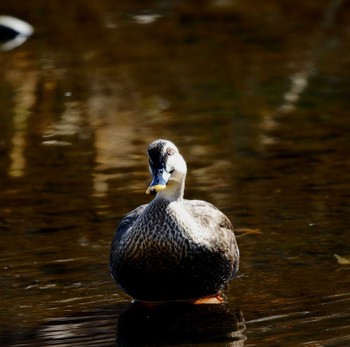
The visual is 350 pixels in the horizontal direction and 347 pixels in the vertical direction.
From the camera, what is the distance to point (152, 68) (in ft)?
52.7

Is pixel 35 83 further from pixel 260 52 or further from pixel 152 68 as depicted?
pixel 260 52

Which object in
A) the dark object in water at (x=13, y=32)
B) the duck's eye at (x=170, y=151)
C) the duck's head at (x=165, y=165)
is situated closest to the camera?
the duck's head at (x=165, y=165)

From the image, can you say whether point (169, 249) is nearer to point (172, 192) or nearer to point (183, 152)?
point (172, 192)

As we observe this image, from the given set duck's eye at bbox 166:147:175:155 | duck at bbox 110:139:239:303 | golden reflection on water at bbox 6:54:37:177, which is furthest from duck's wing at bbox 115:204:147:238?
golden reflection on water at bbox 6:54:37:177

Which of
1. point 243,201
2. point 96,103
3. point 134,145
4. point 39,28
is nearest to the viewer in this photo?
point 243,201

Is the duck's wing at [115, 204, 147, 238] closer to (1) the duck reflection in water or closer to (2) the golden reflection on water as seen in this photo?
(1) the duck reflection in water

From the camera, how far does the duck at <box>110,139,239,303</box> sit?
8008 mm

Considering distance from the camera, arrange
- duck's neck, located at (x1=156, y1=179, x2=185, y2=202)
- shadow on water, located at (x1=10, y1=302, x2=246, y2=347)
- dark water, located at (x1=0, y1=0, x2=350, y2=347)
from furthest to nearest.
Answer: duck's neck, located at (x1=156, y1=179, x2=185, y2=202) → dark water, located at (x1=0, y1=0, x2=350, y2=347) → shadow on water, located at (x1=10, y1=302, x2=246, y2=347)

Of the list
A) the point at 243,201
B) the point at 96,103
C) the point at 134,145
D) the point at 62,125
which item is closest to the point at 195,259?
the point at 243,201

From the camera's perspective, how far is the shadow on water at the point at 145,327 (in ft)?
24.1

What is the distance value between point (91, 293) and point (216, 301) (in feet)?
2.64

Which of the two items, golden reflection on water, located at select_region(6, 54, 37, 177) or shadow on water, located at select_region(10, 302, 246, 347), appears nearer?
shadow on water, located at select_region(10, 302, 246, 347)

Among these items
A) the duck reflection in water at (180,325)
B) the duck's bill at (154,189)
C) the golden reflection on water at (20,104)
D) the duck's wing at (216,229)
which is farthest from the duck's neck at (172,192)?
the golden reflection on water at (20,104)

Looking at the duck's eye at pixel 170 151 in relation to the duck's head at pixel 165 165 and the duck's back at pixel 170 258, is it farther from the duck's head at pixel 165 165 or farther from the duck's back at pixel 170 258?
the duck's back at pixel 170 258
